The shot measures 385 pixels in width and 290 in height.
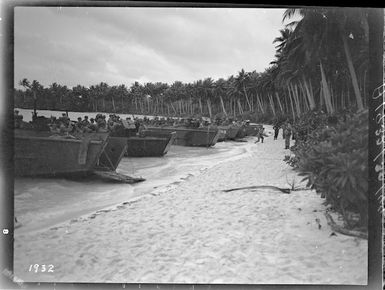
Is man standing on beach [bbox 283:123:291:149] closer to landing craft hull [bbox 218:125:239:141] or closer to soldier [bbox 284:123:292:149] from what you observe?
soldier [bbox 284:123:292:149]

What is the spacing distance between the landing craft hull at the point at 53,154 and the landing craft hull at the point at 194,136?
2.02 ft

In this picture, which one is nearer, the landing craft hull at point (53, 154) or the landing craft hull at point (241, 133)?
the landing craft hull at point (53, 154)

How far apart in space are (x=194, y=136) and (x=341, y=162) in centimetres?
141

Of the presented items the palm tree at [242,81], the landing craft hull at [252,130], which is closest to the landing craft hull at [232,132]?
the landing craft hull at [252,130]

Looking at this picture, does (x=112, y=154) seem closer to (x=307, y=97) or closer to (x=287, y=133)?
(x=287, y=133)

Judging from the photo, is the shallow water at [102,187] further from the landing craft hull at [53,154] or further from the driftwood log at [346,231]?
the driftwood log at [346,231]

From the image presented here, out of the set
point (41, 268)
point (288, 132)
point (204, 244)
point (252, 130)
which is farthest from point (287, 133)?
point (41, 268)

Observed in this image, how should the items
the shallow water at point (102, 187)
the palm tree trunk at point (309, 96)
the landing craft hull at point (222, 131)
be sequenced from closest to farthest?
the shallow water at point (102, 187) → the palm tree trunk at point (309, 96) → the landing craft hull at point (222, 131)

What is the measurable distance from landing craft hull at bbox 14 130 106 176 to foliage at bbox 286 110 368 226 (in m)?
1.80

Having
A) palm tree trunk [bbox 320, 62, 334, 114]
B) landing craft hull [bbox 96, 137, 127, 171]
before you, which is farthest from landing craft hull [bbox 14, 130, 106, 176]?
palm tree trunk [bbox 320, 62, 334, 114]

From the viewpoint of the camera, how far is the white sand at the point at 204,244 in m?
2.08

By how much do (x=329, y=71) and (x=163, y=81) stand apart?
1.41 metres

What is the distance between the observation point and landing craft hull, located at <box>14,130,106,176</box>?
2.29 m

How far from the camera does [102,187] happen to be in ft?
8.29
